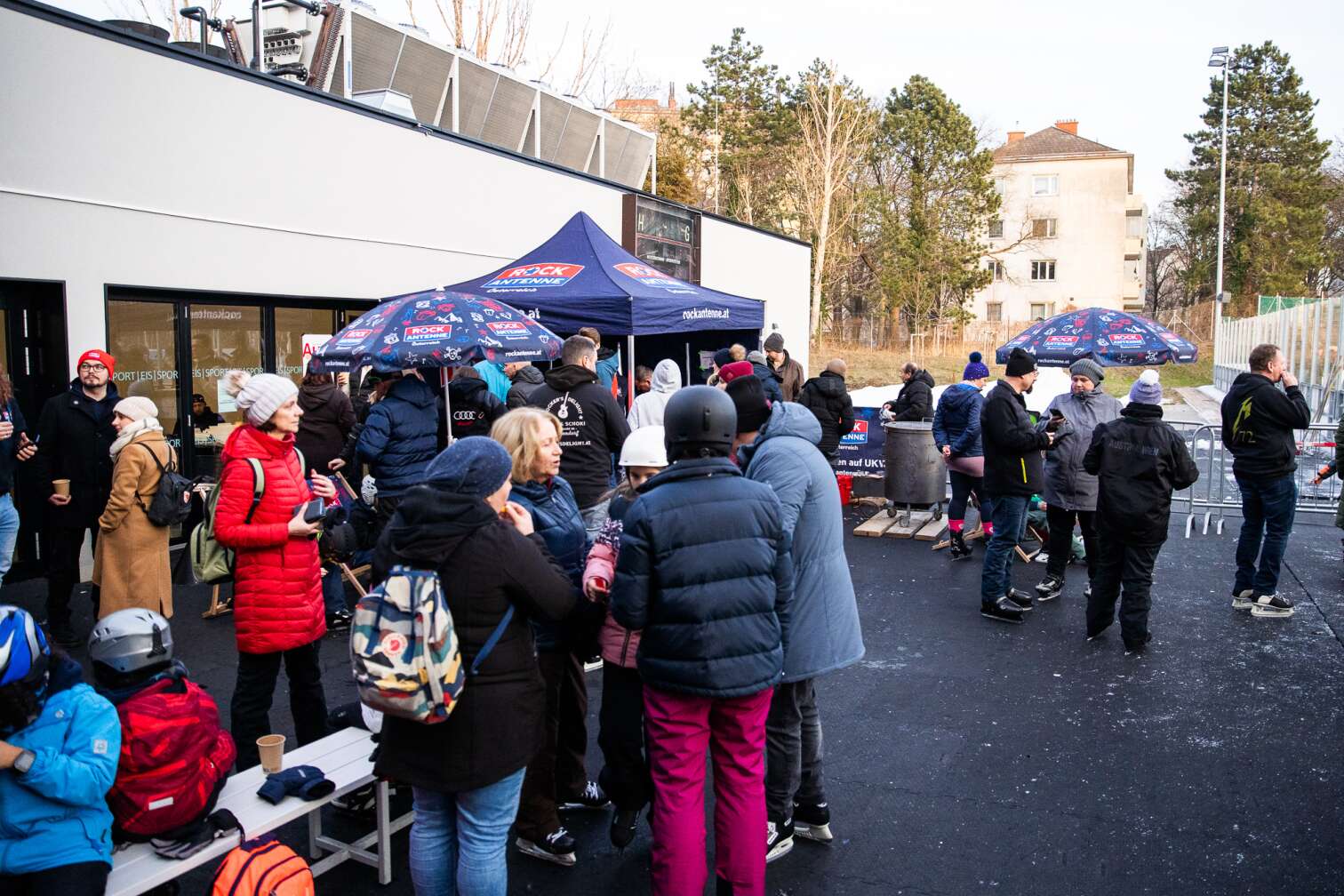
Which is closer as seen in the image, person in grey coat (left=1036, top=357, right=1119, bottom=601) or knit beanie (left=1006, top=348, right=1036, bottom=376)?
knit beanie (left=1006, top=348, right=1036, bottom=376)

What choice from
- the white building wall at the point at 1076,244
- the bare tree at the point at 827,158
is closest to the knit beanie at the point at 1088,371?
the bare tree at the point at 827,158

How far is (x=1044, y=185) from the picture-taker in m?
56.3

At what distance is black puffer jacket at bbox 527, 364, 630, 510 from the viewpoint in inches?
259

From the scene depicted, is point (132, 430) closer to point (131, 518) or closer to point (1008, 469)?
point (131, 518)

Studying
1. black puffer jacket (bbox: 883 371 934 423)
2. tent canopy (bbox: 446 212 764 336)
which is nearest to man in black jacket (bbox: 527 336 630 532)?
tent canopy (bbox: 446 212 764 336)

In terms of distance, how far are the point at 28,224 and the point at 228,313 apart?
2.11 m

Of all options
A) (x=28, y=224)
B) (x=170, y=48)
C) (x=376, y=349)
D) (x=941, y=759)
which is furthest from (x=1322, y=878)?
(x=170, y=48)

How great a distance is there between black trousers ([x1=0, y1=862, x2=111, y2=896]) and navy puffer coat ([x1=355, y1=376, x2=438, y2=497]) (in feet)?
12.9

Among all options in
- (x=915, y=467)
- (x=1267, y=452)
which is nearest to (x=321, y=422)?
(x=915, y=467)

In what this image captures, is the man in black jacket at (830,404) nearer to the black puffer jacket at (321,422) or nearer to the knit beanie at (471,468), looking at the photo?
the black puffer jacket at (321,422)

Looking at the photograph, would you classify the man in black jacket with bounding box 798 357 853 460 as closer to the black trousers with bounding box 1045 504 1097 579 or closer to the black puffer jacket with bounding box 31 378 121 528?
the black trousers with bounding box 1045 504 1097 579

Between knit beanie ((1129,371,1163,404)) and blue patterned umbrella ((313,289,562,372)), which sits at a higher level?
blue patterned umbrella ((313,289,562,372))

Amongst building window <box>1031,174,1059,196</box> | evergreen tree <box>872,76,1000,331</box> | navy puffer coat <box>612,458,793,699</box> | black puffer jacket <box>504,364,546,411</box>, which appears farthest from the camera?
building window <box>1031,174,1059,196</box>

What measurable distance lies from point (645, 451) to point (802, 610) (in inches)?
37.1
